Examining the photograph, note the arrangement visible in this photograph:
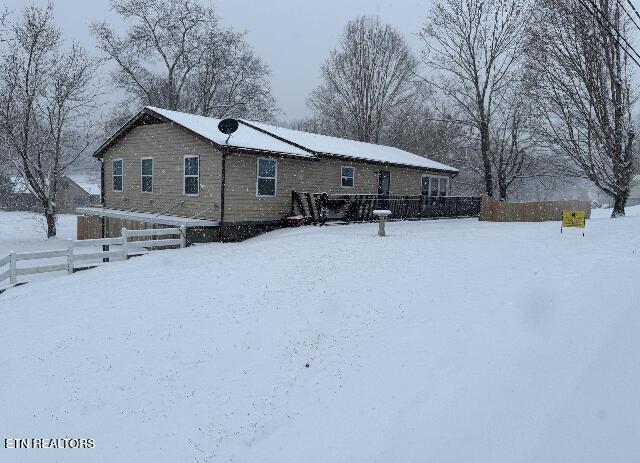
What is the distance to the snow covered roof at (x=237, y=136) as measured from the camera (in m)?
17.1

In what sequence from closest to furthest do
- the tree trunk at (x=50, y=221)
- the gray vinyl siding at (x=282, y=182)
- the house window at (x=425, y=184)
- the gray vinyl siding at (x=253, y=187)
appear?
1. the gray vinyl siding at (x=253, y=187)
2. the gray vinyl siding at (x=282, y=182)
3. the tree trunk at (x=50, y=221)
4. the house window at (x=425, y=184)

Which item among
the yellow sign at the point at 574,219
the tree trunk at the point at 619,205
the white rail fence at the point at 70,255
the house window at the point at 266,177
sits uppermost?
the house window at the point at 266,177

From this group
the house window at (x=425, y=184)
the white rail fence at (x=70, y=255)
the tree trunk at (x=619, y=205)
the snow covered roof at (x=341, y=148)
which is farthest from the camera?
the house window at (x=425, y=184)

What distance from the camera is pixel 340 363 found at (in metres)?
6.36

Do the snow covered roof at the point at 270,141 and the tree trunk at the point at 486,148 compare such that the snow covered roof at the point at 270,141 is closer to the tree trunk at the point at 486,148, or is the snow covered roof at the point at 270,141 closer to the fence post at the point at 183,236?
the fence post at the point at 183,236

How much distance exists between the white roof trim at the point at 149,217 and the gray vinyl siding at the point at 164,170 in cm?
45

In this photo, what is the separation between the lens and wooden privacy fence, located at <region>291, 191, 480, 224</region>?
19438 millimetres

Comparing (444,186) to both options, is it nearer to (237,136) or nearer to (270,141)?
(270,141)

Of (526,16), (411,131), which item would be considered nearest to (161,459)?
(526,16)

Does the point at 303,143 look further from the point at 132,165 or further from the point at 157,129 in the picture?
the point at 132,165

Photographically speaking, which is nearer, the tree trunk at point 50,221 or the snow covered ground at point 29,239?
the snow covered ground at point 29,239

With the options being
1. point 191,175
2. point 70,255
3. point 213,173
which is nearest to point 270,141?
point 213,173

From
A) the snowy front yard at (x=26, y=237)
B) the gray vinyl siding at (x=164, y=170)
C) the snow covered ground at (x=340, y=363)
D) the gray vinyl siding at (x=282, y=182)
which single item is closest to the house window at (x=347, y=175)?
the gray vinyl siding at (x=282, y=182)

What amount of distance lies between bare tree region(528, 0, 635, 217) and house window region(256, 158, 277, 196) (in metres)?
13.1
